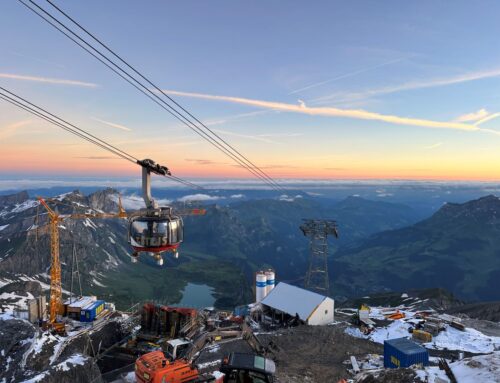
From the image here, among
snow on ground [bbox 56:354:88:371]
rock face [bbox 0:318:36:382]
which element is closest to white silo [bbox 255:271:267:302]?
snow on ground [bbox 56:354:88:371]

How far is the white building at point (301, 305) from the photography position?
165ft

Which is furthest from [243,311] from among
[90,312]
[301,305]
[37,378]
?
[37,378]

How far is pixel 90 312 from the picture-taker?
66.4m

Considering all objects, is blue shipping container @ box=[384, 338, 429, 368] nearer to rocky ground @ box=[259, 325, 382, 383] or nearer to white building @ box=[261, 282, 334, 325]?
rocky ground @ box=[259, 325, 382, 383]

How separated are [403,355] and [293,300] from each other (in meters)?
24.9

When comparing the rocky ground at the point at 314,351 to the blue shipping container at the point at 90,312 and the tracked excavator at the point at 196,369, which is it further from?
the blue shipping container at the point at 90,312

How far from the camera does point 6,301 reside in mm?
130375

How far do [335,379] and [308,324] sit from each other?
18.2 meters

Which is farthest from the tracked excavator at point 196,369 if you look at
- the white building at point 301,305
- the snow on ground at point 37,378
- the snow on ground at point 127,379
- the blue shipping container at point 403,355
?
the white building at point 301,305

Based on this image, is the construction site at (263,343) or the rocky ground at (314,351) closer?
the construction site at (263,343)

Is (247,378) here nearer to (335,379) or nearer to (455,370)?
(455,370)

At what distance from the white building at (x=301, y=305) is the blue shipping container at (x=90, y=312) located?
33.0 metres

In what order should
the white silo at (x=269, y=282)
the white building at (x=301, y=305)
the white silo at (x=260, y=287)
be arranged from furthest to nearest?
1. the white silo at (x=269, y=282)
2. the white silo at (x=260, y=287)
3. the white building at (x=301, y=305)

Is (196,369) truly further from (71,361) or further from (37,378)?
(71,361)
